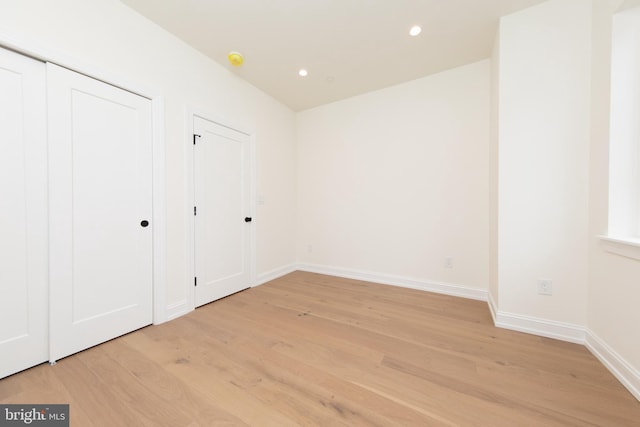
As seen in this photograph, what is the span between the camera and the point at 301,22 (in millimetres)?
2014

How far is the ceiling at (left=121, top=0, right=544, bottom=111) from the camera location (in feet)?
6.07

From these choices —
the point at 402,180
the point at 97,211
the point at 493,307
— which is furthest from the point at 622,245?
the point at 97,211

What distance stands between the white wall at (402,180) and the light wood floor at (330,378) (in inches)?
36.7

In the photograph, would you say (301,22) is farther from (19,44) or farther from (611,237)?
(611,237)

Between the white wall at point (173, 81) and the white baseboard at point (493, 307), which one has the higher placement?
the white wall at point (173, 81)

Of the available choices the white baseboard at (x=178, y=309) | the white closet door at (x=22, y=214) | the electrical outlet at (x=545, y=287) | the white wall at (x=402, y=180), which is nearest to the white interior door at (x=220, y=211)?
the white baseboard at (x=178, y=309)

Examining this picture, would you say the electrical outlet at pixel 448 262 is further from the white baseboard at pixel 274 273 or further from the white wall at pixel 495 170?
the white baseboard at pixel 274 273

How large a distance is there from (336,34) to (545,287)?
2.86 metres

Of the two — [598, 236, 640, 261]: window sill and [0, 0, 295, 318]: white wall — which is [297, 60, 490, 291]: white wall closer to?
[0, 0, 295, 318]: white wall

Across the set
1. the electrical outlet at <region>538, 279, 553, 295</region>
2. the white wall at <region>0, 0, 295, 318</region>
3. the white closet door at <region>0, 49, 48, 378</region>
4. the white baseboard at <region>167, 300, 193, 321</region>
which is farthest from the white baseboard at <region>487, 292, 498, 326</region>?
the white closet door at <region>0, 49, 48, 378</region>

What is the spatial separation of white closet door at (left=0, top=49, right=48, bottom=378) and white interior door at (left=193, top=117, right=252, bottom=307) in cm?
102

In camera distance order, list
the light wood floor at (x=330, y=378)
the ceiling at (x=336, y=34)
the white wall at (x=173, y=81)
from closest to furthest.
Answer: the light wood floor at (x=330, y=378)
the white wall at (x=173, y=81)
the ceiling at (x=336, y=34)

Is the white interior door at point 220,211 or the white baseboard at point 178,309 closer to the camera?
the white baseboard at point 178,309

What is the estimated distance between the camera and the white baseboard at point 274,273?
316cm
